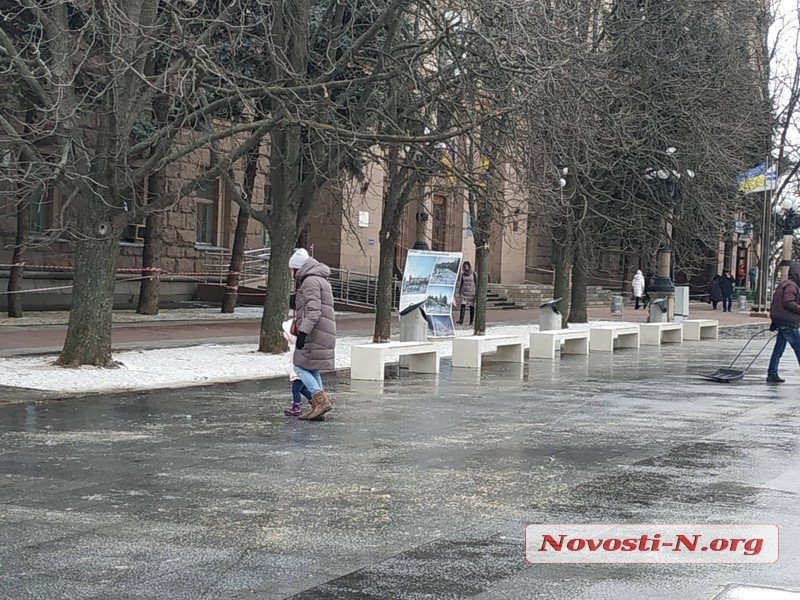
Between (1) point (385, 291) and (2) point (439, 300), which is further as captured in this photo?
(2) point (439, 300)

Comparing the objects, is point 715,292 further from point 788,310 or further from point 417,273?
point 788,310

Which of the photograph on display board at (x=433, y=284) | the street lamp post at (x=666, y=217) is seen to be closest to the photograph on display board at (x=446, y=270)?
the photograph on display board at (x=433, y=284)

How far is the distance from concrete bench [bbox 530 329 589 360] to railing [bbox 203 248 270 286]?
1406 cm

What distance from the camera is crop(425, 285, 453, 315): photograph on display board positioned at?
2345cm

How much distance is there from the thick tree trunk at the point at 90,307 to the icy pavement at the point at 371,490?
217 cm

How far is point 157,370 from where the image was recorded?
1677 cm

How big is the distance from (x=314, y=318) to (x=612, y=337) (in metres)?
14.0

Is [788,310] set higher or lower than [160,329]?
higher

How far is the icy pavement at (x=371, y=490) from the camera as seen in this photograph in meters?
6.00

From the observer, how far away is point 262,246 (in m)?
39.0

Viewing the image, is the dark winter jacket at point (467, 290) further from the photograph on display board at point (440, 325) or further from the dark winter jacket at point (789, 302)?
the dark winter jacket at point (789, 302)

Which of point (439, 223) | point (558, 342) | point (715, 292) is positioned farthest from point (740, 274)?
point (558, 342)

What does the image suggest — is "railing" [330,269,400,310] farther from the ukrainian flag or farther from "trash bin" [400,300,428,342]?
"trash bin" [400,300,428,342]

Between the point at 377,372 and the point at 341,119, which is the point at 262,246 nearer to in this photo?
the point at 341,119
